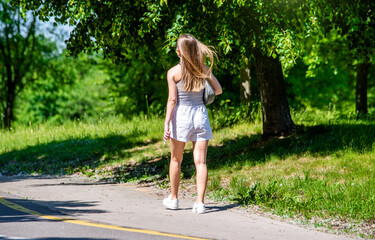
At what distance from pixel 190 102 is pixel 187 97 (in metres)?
0.08

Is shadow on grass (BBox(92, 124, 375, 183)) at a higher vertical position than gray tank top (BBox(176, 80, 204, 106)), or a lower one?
lower

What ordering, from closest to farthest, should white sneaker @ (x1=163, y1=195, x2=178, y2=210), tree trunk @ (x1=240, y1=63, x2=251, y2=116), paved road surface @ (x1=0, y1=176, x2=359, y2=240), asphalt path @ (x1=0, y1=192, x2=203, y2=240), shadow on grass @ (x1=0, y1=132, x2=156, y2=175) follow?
1. asphalt path @ (x1=0, y1=192, x2=203, y2=240)
2. paved road surface @ (x1=0, y1=176, x2=359, y2=240)
3. white sneaker @ (x1=163, y1=195, x2=178, y2=210)
4. shadow on grass @ (x1=0, y1=132, x2=156, y2=175)
5. tree trunk @ (x1=240, y1=63, x2=251, y2=116)

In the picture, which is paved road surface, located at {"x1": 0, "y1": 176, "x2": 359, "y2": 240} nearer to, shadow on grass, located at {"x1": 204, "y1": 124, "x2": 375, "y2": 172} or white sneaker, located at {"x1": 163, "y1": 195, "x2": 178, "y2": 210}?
white sneaker, located at {"x1": 163, "y1": 195, "x2": 178, "y2": 210}

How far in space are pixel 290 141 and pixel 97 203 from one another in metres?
4.87

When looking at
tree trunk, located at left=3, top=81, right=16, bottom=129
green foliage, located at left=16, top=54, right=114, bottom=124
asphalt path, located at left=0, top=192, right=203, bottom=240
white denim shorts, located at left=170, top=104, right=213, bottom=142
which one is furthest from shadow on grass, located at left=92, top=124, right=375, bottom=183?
tree trunk, located at left=3, top=81, right=16, bottom=129

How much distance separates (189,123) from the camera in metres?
5.96

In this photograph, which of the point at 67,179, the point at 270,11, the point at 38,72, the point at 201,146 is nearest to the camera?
the point at 201,146

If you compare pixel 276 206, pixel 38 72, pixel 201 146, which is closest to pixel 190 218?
pixel 201 146

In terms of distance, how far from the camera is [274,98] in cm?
1031

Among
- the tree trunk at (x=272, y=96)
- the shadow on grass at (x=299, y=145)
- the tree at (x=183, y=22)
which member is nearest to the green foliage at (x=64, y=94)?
the shadow on grass at (x=299, y=145)

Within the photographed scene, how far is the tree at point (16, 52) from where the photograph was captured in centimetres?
2388

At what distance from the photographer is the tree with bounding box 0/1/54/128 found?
78.3 feet

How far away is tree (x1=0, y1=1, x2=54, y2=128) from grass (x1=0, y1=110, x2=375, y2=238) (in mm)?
8350

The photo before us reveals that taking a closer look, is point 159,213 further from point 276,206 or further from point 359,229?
point 359,229
